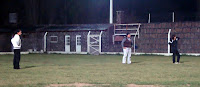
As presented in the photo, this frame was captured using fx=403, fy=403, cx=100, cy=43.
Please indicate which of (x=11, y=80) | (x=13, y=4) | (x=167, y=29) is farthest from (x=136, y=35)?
(x=11, y=80)

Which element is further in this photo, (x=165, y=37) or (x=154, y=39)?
(x=154, y=39)

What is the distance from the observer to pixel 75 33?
142 ft

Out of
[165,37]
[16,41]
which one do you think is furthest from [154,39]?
[16,41]

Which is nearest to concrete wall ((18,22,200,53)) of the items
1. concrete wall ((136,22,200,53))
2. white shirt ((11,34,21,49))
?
concrete wall ((136,22,200,53))

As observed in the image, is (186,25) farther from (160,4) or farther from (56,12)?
(56,12)

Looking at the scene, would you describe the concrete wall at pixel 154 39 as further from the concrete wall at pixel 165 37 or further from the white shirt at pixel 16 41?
the white shirt at pixel 16 41

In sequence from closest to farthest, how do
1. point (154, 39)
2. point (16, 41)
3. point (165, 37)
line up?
point (16, 41)
point (165, 37)
point (154, 39)

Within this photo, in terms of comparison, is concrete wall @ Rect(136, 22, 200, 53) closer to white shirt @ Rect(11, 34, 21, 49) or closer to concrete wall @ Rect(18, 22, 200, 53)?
concrete wall @ Rect(18, 22, 200, 53)

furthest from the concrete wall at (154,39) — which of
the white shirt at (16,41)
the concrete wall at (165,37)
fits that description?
the white shirt at (16,41)

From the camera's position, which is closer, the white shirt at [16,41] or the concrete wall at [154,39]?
the white shirt at [16,41]

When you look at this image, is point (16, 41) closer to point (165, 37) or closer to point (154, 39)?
point (165, 37)

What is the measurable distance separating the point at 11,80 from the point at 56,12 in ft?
121

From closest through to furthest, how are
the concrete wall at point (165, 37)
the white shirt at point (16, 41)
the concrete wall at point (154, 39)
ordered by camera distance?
the white shirt at point (16, 41), the concrete wall at point (165, 37), the concrete wall at point (154, 39)

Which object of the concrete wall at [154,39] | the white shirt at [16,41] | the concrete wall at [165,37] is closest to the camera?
the white shirt at [16,41]
